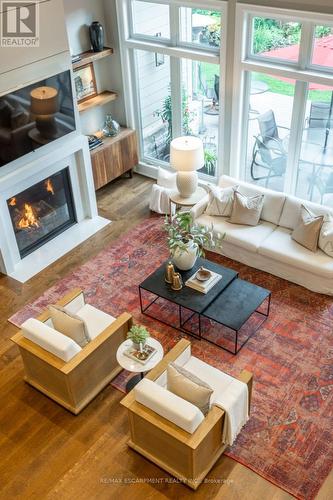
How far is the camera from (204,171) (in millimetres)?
7938

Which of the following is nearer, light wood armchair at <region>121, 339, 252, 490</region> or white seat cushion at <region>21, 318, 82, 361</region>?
light wood armchair at <region>121, 339, 252, 490</region>

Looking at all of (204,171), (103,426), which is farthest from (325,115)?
(103,426)

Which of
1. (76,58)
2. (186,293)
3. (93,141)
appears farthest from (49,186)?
(186,293)

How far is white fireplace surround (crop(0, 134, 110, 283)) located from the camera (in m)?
6.34

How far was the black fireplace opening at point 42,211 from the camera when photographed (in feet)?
21.9

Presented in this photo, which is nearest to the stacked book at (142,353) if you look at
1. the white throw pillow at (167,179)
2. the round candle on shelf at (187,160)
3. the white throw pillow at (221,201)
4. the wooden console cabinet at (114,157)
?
the white throw pillow at (221,201)

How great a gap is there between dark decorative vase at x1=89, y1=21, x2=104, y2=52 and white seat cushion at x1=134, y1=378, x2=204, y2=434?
4822mm

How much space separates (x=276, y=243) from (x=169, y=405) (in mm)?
2859

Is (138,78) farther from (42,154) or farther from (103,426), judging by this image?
(103,426)

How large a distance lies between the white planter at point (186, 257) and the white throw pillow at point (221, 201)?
1.12 meters

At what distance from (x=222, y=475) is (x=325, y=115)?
4200mm

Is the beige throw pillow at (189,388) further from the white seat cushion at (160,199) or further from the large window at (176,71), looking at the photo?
the large window at (176,71)

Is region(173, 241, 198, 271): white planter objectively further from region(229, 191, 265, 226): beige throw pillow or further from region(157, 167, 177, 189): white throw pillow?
region(157, 167, 177, 189): white throw pillow

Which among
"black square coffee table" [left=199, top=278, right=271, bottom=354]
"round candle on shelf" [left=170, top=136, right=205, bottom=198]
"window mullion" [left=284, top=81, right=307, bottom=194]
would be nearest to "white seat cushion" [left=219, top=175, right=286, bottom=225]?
"window mullion" [left=284, top=81, right=307, bottom=194]
